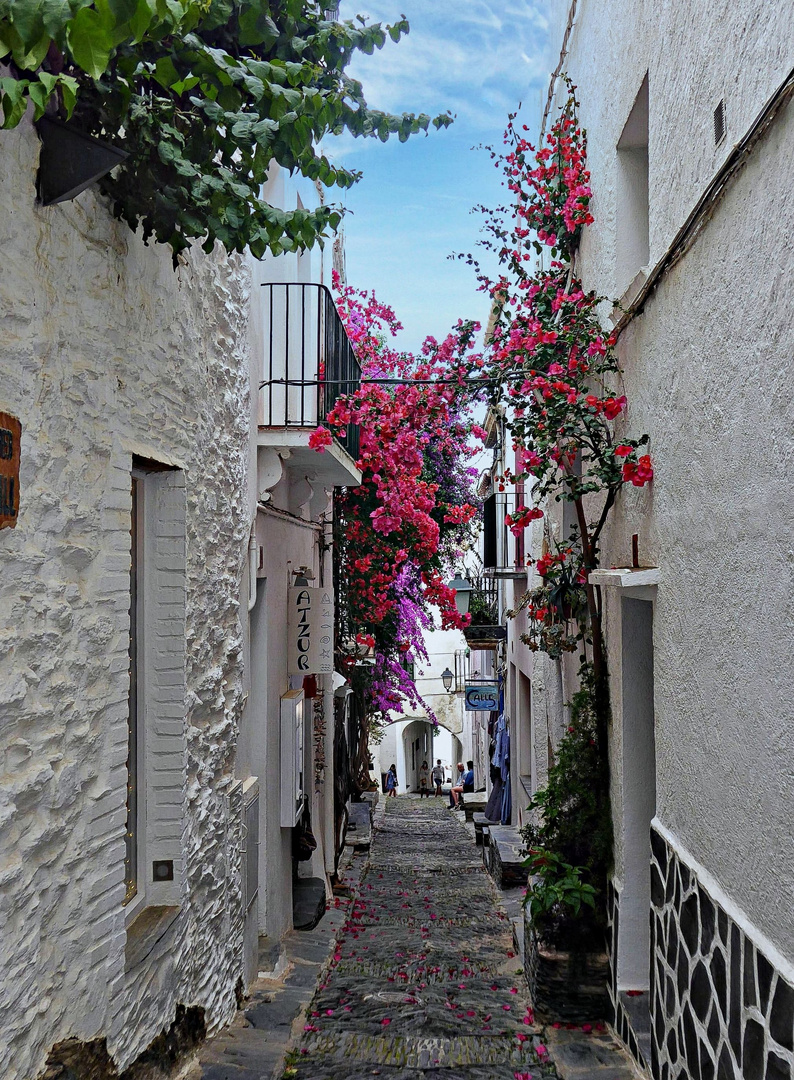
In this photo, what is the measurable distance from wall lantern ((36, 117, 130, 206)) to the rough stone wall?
0.06m

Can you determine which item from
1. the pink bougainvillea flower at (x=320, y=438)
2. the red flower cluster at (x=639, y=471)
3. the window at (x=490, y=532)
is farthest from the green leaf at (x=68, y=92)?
the window at (x=490, y=532)

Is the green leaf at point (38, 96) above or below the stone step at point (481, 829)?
above

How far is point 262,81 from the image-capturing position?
3361 mm

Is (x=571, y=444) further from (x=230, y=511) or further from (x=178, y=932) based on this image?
(x=178, y=932)

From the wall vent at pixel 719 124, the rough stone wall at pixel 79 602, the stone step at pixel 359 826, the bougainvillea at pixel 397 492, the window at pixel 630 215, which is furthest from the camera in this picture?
the stone step at pixel 359 826

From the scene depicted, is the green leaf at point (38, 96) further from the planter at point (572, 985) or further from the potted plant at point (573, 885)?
the planter at point (572, 985)

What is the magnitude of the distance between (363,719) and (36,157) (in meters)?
16.2

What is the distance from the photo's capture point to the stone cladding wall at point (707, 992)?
315cm

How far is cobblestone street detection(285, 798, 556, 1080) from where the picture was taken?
226 inches

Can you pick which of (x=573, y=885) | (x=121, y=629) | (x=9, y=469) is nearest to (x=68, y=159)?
(x=9, y=469)

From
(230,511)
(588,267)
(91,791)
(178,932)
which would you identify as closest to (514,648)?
(588,267)

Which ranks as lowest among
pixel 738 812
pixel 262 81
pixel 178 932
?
pixel 178 932

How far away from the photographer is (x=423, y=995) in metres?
7.16

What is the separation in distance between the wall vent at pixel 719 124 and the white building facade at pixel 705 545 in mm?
23
